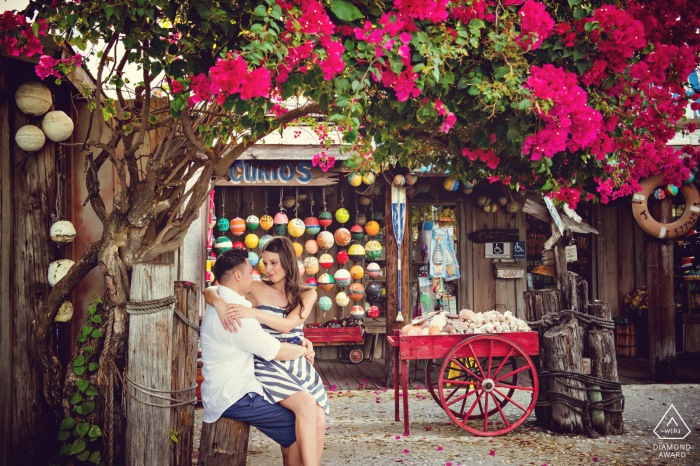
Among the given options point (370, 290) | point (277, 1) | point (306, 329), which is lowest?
point (306, 329)

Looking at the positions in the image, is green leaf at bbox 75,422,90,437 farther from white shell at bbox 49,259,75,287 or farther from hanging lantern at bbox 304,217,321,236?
hanging lantern at bbox 304,217,321,236

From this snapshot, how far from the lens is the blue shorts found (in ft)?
9.18

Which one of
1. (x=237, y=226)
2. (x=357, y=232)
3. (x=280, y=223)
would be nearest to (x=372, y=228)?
(x=357, y=232)

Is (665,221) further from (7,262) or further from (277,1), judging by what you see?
(7,262)

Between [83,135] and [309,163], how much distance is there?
305cm

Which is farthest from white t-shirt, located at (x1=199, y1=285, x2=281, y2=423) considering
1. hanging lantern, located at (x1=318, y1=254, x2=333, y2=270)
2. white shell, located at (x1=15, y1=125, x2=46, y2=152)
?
hanging lantern, located at (x1=318, y1=254, x2=333, y2=270)

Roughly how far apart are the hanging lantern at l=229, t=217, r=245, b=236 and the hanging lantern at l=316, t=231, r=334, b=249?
Answer: 1.14 m

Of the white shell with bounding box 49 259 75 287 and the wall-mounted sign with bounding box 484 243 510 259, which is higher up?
the wall-mounted sign with bounding box 484 243 510 259

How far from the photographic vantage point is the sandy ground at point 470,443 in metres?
3.92

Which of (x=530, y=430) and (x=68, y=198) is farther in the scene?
(x=530, y=430)

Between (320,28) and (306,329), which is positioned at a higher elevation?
(320,28)

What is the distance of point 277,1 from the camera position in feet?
7.38

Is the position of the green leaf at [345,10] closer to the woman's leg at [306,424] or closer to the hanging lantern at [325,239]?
the woman's leg at [306,424]

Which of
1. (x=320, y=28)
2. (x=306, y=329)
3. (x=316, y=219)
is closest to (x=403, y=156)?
(x=320, y=28)
